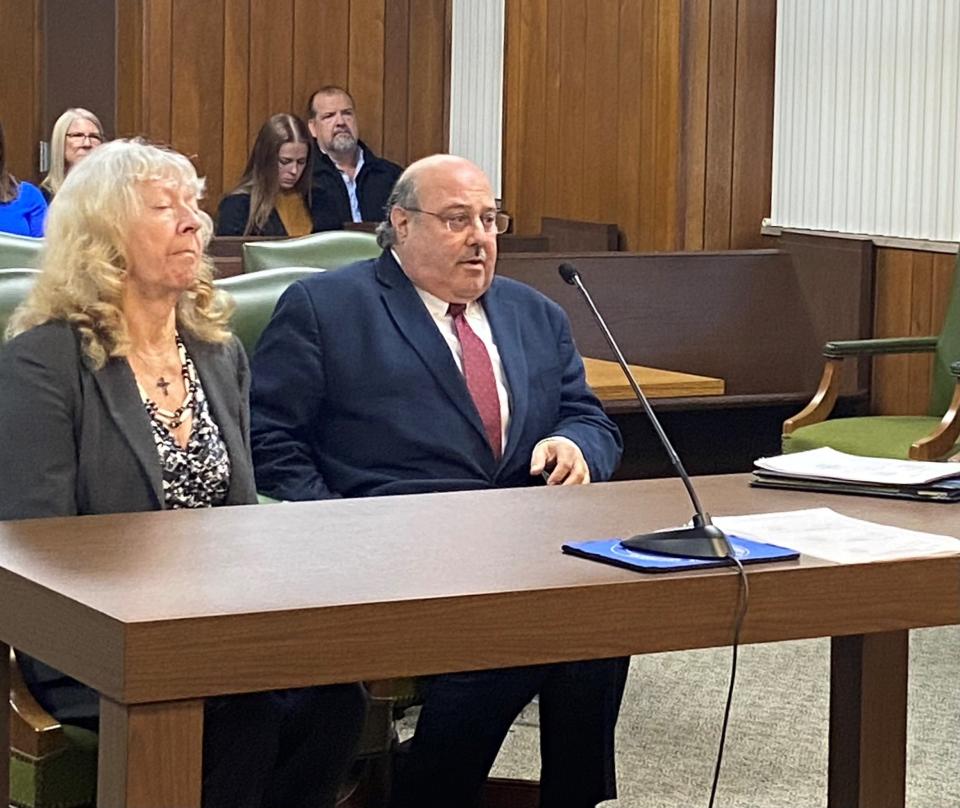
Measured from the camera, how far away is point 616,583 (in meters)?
2.10

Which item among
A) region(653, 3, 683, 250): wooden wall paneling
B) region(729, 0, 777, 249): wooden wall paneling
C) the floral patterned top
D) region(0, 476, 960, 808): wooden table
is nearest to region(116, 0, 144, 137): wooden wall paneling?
region(653, 3, 683, 250): wooden wall paneling

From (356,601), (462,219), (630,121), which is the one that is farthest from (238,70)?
(356,601)

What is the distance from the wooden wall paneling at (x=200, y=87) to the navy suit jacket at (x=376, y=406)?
5.41 metres

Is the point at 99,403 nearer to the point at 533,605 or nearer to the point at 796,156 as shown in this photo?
the point at 533,605

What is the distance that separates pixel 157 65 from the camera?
8555 mm

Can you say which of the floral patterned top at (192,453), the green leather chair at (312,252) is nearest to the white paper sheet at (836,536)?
the floral patterned top at (192,453)

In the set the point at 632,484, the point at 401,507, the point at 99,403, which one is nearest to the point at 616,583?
the point at 401,507

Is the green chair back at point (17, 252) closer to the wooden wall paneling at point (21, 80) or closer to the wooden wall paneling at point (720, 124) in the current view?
the wooden wall paneling at point (720, 124)

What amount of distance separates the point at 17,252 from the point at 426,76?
17.9 ft

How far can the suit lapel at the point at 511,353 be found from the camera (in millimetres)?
3379

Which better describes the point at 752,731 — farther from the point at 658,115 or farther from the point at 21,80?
the point at 21,80

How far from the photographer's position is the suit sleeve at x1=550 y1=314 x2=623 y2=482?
336 centimetres

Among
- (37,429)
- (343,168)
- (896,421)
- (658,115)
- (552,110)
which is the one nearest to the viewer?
(37,429)

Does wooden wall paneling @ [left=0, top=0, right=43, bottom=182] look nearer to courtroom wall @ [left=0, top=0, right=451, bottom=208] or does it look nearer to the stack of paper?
courtroom wall @ [left=0, top=0, right=451, bottom=208]
